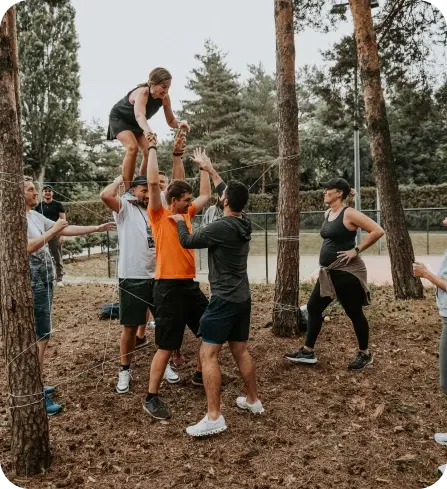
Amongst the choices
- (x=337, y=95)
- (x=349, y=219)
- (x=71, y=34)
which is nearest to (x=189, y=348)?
(x=349, y=219)

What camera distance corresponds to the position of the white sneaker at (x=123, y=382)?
356cm

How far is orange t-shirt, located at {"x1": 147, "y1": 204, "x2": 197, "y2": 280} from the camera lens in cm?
319

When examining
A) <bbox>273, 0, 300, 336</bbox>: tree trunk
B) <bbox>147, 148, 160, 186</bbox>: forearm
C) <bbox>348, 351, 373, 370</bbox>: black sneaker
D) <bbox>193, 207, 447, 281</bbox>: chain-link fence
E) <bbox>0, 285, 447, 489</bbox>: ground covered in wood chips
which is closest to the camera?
<bbox>0, 285, 447, 489</bbox>: ground covered in wood chips

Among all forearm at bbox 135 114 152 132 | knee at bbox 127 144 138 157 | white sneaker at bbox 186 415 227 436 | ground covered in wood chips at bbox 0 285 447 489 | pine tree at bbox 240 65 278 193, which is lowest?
ground covered in wood chips at bbox 0 285 447 489

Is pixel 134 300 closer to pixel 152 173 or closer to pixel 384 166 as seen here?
pixel 152 173

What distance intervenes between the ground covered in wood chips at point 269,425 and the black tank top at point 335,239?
97 cm

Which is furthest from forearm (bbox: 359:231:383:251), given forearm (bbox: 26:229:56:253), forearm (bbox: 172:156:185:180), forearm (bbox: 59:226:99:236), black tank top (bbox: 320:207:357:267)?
forearm (bbox: 26:229:56:253)

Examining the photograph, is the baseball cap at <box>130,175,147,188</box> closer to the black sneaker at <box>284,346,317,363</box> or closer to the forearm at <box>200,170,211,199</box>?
the forearm at <box>200,170,211,199</box>

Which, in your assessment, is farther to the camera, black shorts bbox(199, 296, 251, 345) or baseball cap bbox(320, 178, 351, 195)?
baseball cap bbox(320, 178, 351, 195)

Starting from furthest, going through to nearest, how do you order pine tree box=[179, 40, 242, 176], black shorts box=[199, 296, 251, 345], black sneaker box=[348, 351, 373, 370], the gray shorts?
pine tree box=[179, 40, 242, 176]
black sneaker box=[348, 351, 373, 370]
the gray shorts
black shorts box=[199, 296, 251, 345]

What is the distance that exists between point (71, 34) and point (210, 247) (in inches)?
905

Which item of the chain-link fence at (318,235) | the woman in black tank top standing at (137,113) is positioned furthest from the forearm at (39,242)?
the chain-link fence at (318,235)

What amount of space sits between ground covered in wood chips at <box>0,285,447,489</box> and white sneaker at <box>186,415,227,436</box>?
6 centimetres

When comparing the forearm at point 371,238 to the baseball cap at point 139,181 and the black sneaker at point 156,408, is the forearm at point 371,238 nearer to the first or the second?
the baseball cap at point 139,181
